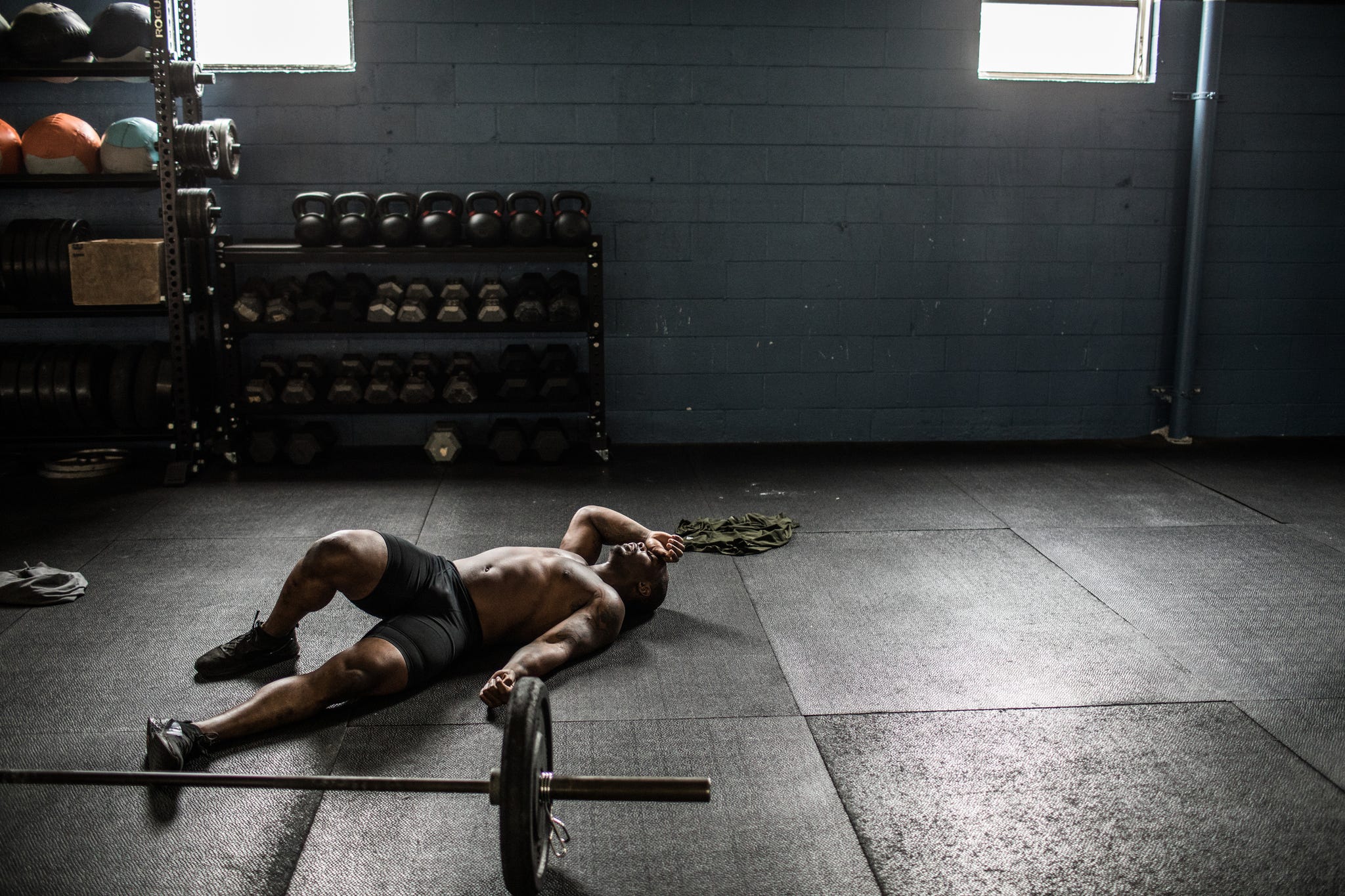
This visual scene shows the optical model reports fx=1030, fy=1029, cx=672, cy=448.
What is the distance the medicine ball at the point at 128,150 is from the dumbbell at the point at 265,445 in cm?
126

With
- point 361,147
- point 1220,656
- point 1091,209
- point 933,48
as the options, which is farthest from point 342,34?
point 1220,656

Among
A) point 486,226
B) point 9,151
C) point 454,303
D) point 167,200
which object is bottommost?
point 454,303

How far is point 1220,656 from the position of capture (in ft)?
8.80

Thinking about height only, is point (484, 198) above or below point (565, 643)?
above

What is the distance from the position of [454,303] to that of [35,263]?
180 cm

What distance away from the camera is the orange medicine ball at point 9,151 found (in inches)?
175

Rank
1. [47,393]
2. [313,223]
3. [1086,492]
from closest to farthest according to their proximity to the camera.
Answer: [1086,492]
[47,393]
[313,223]

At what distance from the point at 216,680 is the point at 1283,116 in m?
5.58

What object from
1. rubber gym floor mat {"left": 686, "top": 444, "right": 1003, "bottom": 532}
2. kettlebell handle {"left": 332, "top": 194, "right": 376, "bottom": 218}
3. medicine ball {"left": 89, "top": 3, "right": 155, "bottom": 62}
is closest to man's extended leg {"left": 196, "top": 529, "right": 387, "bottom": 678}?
rubber gym floor mat {"left": 686, "top": 444, "right": 1003, "bottom": 532}

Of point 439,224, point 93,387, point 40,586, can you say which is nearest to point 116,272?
point 93,387

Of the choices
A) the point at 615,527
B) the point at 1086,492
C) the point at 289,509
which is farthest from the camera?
the point at 1086,492

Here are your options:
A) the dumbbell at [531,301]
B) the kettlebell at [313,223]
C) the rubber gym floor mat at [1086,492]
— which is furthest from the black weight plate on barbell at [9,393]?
the rubber gym floor mat at [1086,492]

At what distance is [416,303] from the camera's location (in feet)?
16.0

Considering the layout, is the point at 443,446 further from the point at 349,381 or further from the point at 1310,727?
the point at 1310,727
